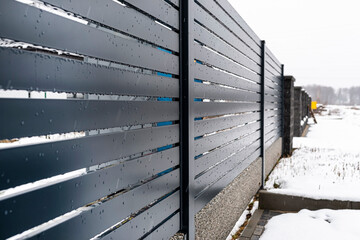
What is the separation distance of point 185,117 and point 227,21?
2208 millimetres

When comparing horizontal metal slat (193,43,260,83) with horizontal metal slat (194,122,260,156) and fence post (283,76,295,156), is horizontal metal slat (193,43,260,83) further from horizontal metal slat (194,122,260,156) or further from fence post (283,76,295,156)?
fence post (283,76,295,156)

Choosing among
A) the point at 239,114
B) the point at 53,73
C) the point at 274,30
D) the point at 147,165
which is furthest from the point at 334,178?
the point at 274,30

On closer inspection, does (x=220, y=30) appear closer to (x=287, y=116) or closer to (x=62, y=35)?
(x=62, y=35)

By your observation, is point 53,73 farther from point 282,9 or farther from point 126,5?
point 282,9

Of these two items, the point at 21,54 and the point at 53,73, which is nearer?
the point at 21,54

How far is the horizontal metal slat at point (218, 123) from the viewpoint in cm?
306

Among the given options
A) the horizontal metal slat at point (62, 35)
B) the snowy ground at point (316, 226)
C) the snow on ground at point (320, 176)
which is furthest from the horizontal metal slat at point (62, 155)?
the snow on ground at point (320, 176)

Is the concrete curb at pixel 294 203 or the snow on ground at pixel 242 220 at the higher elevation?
the concrete curb at pixel 294 203

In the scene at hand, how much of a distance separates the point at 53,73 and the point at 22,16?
0.84ft

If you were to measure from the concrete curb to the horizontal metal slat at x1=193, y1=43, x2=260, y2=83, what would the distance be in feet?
7.02

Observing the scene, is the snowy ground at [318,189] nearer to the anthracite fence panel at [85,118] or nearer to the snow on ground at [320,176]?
the snow on ground at [320,176]

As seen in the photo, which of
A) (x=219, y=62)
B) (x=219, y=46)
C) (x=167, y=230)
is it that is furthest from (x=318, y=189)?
(x=167, y=230)

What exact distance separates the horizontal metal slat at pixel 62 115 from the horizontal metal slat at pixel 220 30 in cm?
149

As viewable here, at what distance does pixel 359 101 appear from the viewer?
125m
